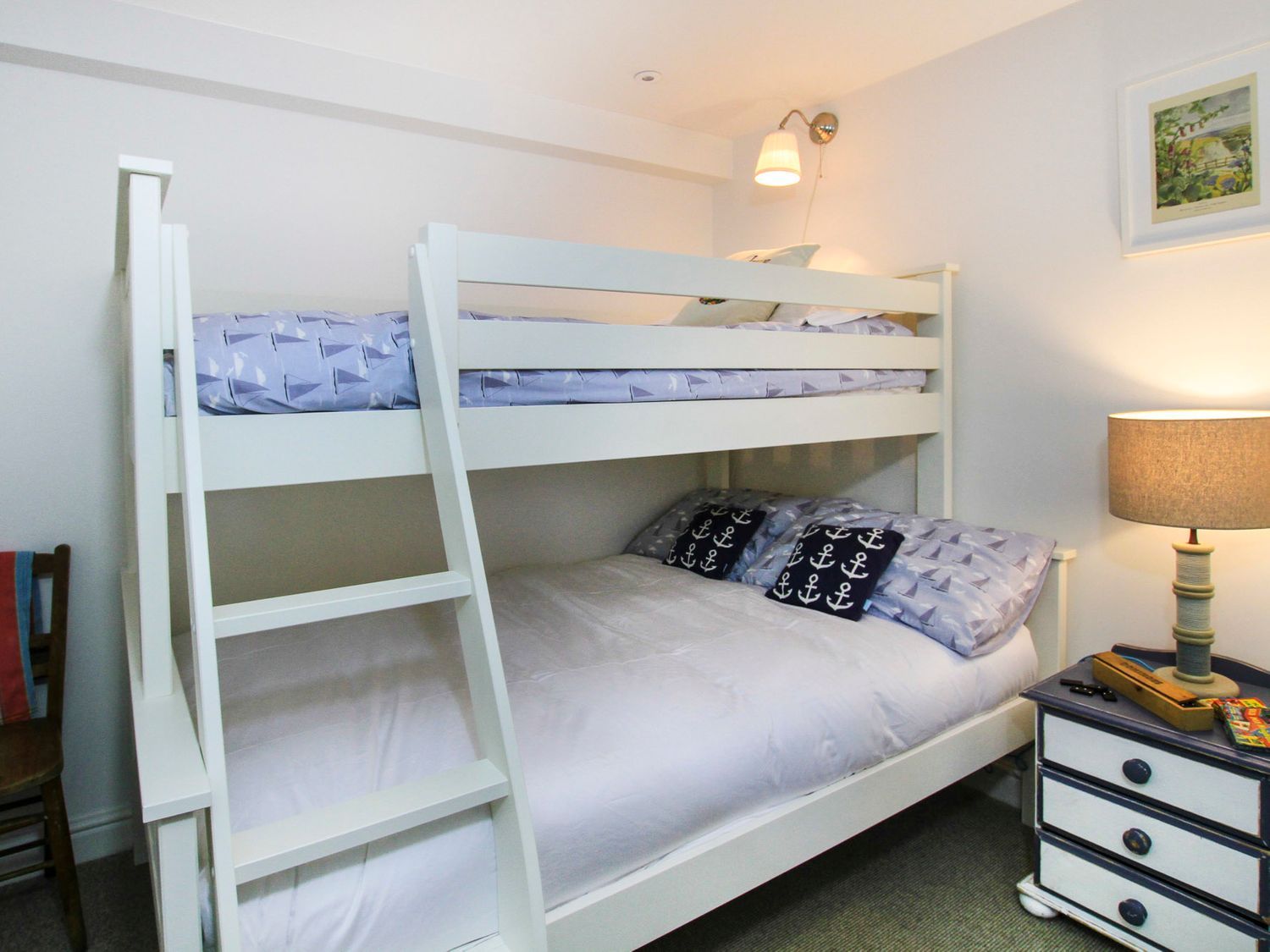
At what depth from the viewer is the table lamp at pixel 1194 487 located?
1528 millimetres

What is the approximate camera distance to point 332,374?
1.31m

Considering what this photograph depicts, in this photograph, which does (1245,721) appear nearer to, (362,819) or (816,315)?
(816,315)

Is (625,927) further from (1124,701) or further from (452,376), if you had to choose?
(1124,701)

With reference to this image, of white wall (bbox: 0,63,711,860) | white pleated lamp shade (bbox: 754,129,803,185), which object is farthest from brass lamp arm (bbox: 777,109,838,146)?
white wall (bbox: 0,63,711,860)

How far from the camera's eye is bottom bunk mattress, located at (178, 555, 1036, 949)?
112 cm

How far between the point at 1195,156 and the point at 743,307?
1178 millimetres

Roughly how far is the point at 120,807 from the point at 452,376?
1.76 metres

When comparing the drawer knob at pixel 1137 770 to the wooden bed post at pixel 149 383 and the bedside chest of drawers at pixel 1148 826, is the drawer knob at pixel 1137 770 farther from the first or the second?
the wooden bed post at pixel 149 383

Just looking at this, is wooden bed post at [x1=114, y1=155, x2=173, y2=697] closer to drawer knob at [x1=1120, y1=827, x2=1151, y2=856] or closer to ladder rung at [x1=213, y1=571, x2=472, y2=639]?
ladder rung at [x1=213, y1=571, x2=472, y2=639]

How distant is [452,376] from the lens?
1.43 m

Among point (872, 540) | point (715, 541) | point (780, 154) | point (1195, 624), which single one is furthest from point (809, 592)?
point (780, 154)

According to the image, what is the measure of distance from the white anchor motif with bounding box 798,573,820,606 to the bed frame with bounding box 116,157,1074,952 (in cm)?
41

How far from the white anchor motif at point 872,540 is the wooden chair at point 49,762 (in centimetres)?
203

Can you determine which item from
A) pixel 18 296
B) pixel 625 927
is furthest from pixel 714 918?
pixel 18 296
